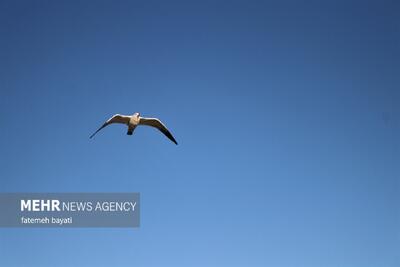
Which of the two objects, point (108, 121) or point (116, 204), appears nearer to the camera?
point (116, 204)

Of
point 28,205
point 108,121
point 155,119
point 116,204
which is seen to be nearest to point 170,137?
point 155,119

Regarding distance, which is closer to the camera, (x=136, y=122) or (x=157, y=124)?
(x=136, y=122)

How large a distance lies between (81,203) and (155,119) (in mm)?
1984

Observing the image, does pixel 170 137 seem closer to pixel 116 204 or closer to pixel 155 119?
pixel 155 119

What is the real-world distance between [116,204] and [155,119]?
180cm

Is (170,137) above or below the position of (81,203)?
above

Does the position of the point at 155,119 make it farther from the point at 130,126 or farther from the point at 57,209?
the point at 57,209

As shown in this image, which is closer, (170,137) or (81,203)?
(81,203)

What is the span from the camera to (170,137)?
291 inches

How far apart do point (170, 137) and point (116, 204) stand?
177cm

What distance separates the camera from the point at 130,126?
718 cm

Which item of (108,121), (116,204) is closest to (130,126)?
(108,121)

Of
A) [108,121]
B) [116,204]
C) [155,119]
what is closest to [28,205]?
[116,204]

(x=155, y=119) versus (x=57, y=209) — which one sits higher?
(x=155, y=119)
